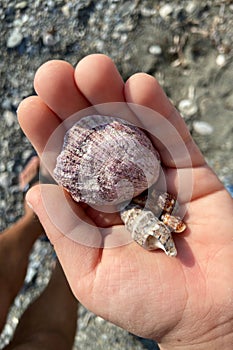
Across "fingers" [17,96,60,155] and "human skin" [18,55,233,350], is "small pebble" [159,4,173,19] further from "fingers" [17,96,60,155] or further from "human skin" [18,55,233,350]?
"fingers" [17,96,60,155]

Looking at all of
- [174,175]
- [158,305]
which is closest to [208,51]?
[174,175]

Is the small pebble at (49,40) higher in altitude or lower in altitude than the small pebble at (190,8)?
higher

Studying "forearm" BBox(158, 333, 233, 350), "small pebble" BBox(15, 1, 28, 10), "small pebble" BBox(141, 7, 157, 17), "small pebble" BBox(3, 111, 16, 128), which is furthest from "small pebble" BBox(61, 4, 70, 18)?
"forearm" BBox(158, 333, 233, 350)

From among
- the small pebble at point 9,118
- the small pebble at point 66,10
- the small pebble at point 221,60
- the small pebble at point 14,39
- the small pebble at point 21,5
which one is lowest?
the small pebble at point 221,60

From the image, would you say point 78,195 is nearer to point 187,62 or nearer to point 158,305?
point 158,305

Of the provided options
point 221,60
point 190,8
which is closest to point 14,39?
point 190,8

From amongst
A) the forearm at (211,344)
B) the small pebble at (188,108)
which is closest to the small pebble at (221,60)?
the small pebble at (188,108)

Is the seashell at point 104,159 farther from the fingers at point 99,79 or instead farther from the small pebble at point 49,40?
the small pebble at point 49,40
